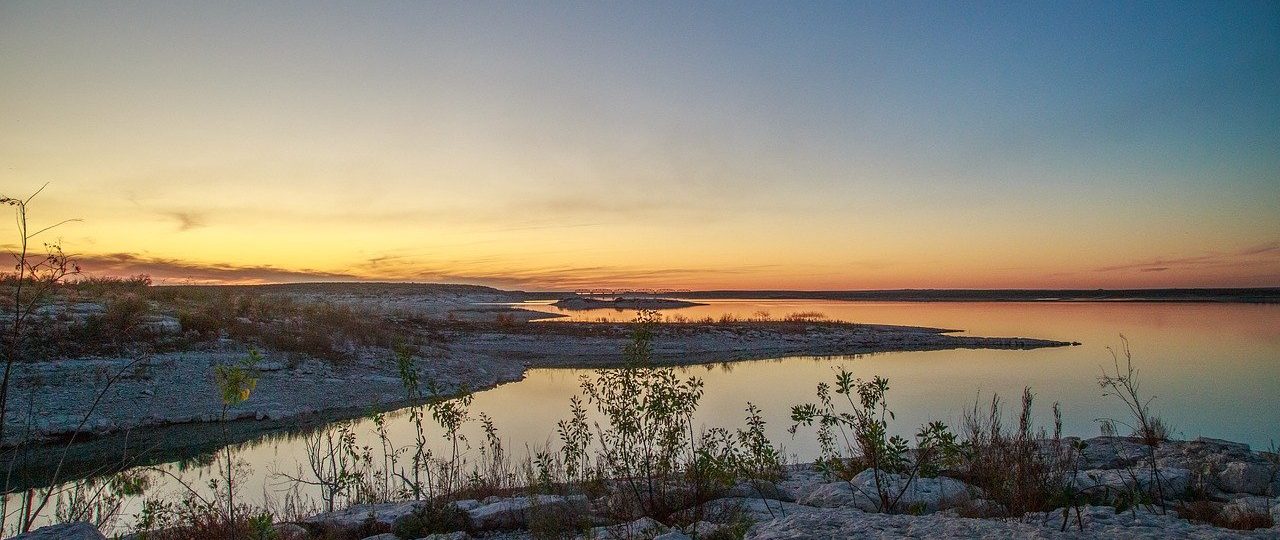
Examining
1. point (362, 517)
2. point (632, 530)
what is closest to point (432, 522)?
point (362, 517)

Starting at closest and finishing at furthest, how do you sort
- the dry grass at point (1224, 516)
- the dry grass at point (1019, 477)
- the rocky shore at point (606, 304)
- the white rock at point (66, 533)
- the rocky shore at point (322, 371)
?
the white rock at point (66, 533), the dry grass at point (1224, 516), the dry grass at point (1019, 477), the rocky shore at point (322, 371), the rocky shore at point (606, 304)

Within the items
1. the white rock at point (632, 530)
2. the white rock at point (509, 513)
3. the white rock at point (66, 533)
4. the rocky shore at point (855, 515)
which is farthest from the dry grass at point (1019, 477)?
the white rock at point (66, 533)

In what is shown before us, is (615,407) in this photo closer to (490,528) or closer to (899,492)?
(490,528)

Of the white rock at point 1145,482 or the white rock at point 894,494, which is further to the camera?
the white rock at point 1145,482

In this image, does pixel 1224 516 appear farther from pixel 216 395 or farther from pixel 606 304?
pixel 606 304

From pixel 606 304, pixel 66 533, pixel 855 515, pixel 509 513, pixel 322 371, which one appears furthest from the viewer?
pixel 606 304

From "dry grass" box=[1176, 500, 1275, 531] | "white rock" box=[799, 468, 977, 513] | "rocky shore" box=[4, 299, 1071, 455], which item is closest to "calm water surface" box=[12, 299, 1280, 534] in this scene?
"rocky shore" box=[4, 299, 1071, 455]

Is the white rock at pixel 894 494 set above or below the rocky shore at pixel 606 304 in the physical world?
above

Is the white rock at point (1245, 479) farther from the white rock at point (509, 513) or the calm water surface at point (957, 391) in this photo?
the white rock at point (509, 513)

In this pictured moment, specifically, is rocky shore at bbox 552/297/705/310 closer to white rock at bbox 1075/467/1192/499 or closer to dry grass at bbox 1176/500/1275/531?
white rock at bbox 1075/467/1192/499

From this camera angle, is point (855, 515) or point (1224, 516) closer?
point (1224, 516)

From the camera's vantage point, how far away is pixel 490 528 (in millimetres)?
6586

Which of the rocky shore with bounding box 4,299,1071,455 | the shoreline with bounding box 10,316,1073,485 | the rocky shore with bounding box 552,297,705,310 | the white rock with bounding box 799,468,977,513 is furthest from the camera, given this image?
the rocky shore with bounding box 552,297,705,310

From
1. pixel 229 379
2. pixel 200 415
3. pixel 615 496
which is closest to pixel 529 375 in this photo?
pixel 200 415
